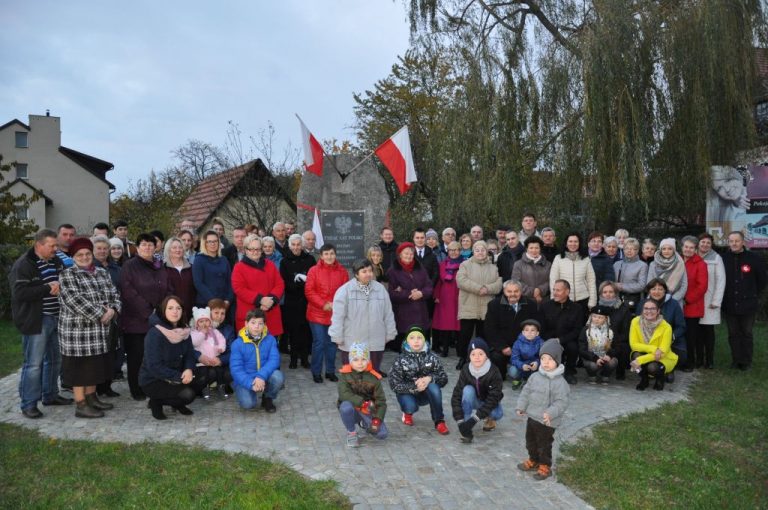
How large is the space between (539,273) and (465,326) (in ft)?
4.00

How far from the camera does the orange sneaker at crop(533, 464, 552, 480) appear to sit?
4678 mm

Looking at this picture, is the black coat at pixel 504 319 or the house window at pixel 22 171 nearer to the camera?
the black coat at pixel 504 319

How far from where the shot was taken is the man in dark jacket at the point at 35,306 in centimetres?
599

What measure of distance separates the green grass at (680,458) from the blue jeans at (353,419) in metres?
1.51

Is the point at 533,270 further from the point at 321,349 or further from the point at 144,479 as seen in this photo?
the point at 144,479

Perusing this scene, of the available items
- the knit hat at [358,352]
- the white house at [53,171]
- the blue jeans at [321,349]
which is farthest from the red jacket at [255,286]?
the white house at [53,171]

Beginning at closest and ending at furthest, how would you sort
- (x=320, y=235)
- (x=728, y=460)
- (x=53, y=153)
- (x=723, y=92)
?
(x=728, y=460)
(x=320, y=235)
(x=723, y=92)
(x=53, y=153)

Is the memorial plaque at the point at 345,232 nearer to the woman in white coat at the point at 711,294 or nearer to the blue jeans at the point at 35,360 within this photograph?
the blue jeans at the point at 35,360

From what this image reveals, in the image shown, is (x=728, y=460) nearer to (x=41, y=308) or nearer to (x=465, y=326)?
(x=465, y=326)

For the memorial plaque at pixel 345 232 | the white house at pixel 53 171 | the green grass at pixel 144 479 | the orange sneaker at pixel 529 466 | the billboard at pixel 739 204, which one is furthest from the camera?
the white house at pixel 53 171

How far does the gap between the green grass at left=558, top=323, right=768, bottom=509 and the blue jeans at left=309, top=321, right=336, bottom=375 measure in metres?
3.27

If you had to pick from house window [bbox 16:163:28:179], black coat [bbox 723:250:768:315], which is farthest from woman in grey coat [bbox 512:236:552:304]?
house window [bbox 16:163:28:179]

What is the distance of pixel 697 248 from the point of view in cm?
875

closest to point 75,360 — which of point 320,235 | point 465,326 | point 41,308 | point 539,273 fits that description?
point 41,308
